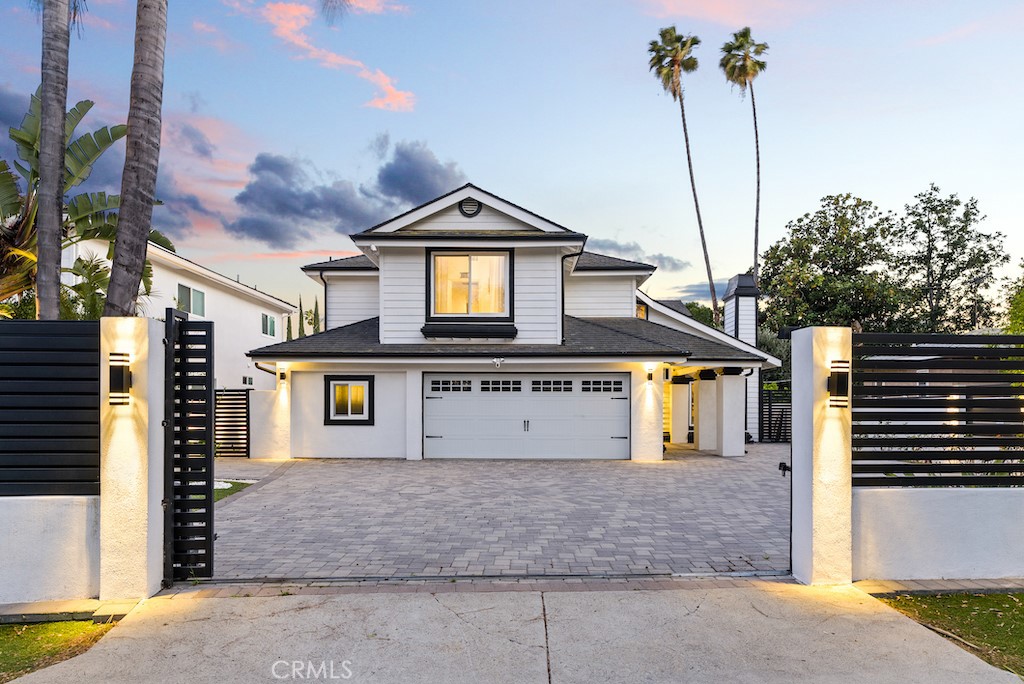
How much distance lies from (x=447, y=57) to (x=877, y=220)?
24.4 metres

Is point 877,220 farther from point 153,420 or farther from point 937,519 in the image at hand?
point 153,420

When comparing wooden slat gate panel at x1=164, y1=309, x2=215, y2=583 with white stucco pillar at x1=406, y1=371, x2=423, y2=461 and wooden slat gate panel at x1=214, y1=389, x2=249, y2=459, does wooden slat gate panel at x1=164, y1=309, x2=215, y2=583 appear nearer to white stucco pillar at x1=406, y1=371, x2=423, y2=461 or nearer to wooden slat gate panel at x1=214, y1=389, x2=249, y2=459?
white stucco pillar at x1=406, y1=371, x2=423, y2=461

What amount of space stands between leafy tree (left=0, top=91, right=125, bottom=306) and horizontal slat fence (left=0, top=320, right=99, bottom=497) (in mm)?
6800

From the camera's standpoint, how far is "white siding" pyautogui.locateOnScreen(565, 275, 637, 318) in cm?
1748

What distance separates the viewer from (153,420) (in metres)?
4.53

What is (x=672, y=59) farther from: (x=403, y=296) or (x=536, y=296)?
(x=403, y=296)

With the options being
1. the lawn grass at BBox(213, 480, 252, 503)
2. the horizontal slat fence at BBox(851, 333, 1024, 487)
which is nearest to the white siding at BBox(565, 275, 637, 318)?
the lawn grass at BBox(213, 480, 252, 503)

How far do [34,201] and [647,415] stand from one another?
13495 mm

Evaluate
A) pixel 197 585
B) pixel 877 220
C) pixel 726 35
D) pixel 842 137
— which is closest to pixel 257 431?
pixel 197 585

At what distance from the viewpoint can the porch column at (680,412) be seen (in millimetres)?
18406

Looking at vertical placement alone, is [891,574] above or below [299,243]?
below

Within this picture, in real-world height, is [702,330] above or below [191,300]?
below

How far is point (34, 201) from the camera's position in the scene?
33.2 feet

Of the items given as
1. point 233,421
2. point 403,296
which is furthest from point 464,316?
point 233,421
